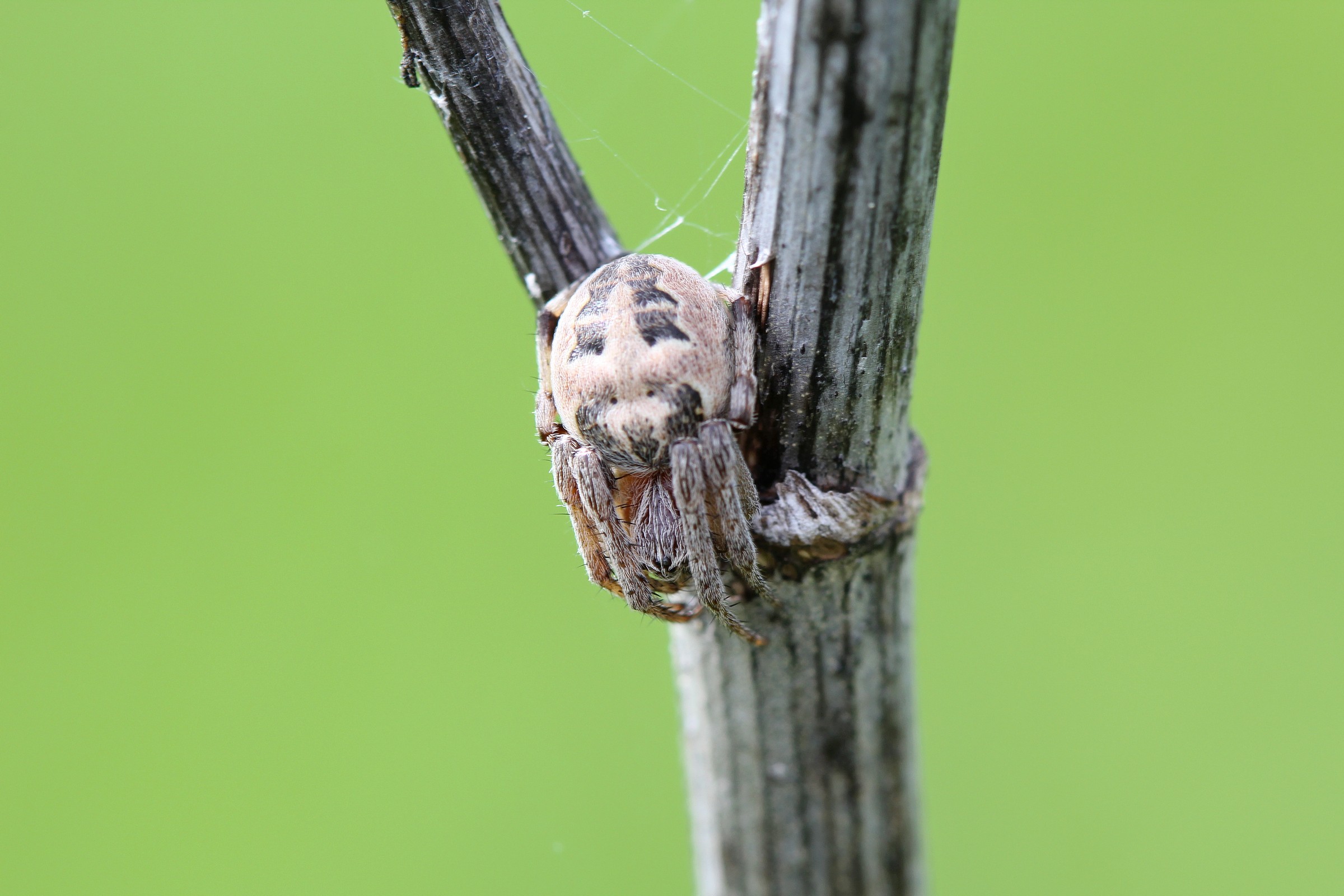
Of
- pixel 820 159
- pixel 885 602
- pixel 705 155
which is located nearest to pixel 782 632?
pixel 885 602

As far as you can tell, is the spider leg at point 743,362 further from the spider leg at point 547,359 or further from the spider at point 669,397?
the spider leg at point 547,359

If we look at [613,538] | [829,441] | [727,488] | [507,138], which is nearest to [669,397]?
[727,488]

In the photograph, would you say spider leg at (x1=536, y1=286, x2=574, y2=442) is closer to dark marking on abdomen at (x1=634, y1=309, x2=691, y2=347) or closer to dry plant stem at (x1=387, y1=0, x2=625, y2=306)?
dry plant stem at (x1=387, y1=0, x2=625, y2=306)

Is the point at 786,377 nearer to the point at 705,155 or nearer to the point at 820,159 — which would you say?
the point at 820,159

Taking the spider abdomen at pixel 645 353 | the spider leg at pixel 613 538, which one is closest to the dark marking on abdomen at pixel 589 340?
the spider abdomen at pixel 645 353

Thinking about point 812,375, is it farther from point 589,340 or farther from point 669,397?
point 589,340
